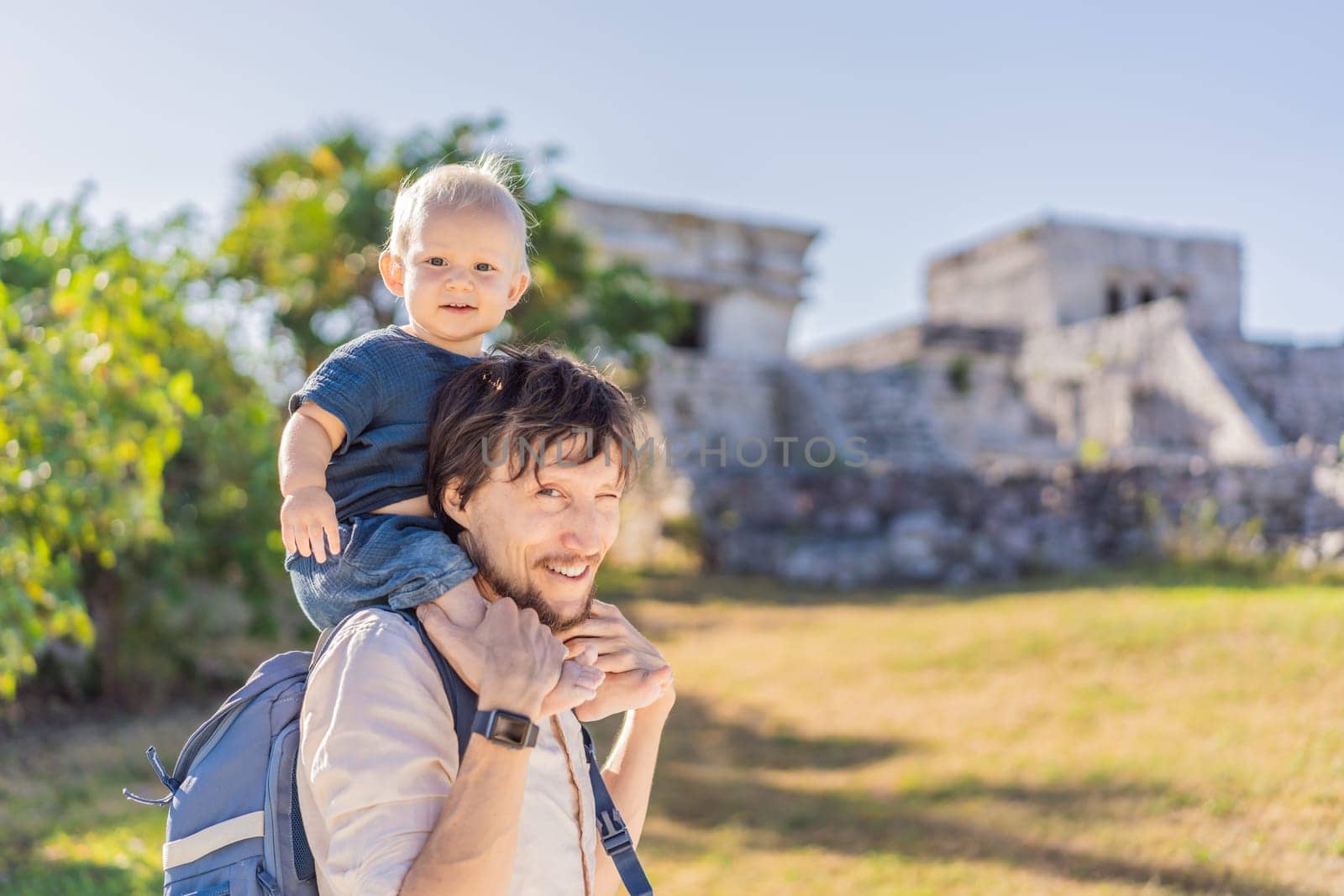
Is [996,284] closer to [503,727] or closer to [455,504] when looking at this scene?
[455,504]

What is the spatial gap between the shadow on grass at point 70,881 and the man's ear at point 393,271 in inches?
124

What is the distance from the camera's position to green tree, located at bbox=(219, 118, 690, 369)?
36.2 feet

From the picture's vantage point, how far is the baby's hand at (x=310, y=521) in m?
1.75

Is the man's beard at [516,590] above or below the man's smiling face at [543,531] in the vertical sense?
below

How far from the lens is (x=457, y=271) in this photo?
1.93m

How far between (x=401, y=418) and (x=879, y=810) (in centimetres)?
481

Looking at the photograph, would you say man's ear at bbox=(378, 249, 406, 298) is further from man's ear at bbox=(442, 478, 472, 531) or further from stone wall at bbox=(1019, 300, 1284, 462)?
stone wall at bbox=(1019, 300, 1284, 462)

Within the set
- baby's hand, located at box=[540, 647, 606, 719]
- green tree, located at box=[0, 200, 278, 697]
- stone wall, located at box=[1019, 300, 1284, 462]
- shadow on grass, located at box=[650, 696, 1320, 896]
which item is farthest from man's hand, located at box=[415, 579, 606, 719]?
stone wall, located at box=[1019, 300, 1284, 462]

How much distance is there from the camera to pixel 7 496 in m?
4.33

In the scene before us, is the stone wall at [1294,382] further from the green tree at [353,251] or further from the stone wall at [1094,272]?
the green tree at [353,251]

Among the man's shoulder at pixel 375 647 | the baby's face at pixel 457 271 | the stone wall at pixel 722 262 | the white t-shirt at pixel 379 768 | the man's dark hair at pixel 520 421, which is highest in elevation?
the stone wall at pixel 722 262

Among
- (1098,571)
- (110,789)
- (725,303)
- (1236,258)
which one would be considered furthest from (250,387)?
(1236,258)

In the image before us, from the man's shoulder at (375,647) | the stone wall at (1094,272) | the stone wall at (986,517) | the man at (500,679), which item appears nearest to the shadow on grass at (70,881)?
the man at (500,679)

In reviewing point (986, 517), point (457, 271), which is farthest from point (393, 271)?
point (986, 517)
